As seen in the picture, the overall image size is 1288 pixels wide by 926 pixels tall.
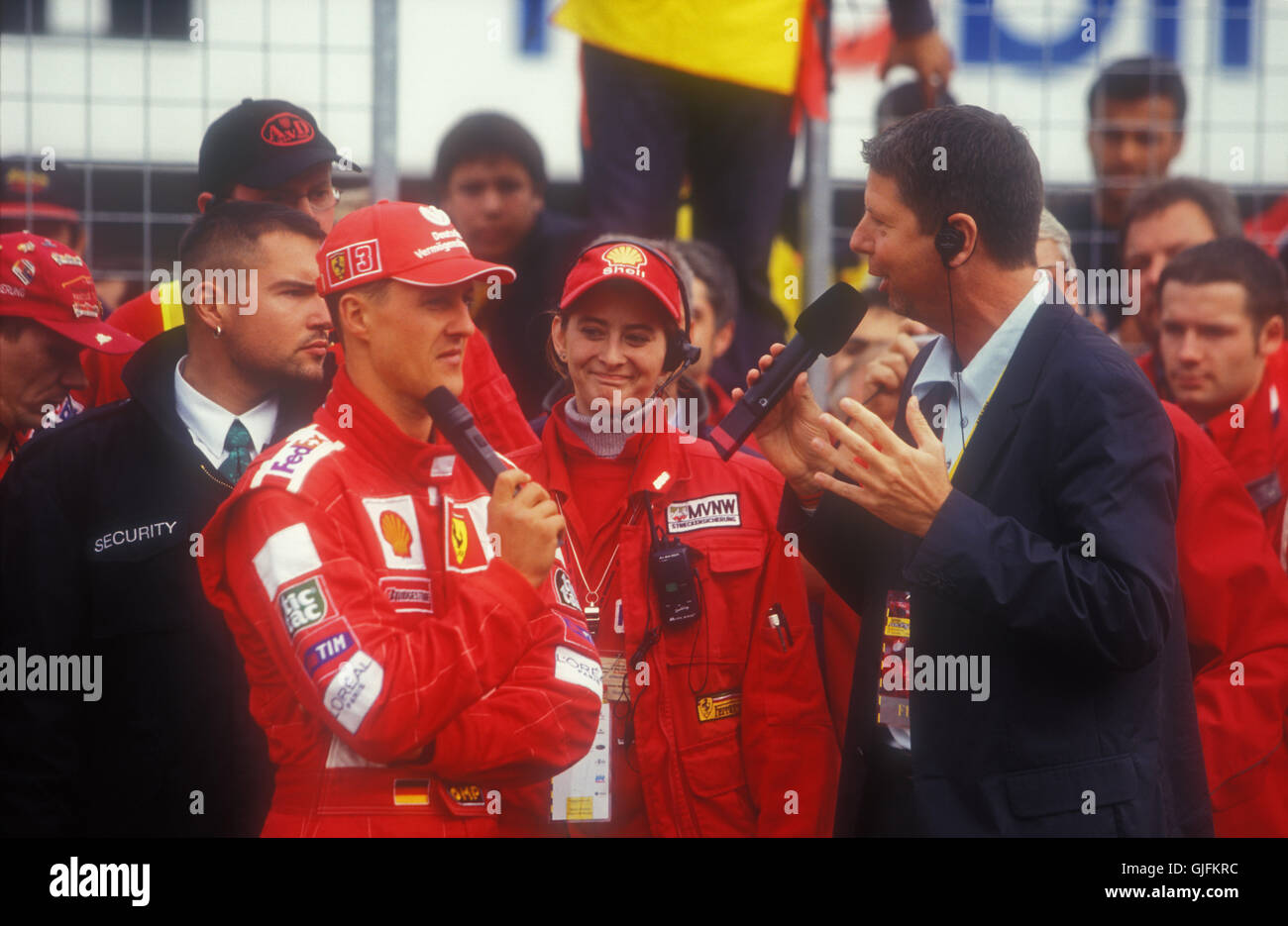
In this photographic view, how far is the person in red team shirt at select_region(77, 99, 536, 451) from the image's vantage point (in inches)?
149

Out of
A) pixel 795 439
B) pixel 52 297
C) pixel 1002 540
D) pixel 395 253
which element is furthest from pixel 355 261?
pixel 1002 540

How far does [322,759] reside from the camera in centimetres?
257

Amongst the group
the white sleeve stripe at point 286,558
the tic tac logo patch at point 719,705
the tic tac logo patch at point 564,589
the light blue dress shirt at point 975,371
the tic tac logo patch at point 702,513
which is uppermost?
the light blue dress shirt at point 975,371

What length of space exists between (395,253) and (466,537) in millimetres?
542

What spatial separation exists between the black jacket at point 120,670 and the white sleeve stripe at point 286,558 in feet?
2.28

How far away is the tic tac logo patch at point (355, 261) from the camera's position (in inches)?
107

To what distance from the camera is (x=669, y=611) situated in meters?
3.16

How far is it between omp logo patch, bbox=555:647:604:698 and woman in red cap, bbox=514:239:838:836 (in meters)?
0.43

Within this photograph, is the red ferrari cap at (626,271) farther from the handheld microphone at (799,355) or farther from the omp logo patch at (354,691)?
the omp logo patch at (354,691)

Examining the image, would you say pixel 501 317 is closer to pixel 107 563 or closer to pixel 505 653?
pixel 107 563

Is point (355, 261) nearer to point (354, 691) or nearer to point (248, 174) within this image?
point (354, 691)

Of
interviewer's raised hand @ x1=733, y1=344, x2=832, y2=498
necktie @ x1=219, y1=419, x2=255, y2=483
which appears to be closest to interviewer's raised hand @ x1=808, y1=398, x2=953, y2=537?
interviewer's raised hand @ x1=733, y1=344, x2=832, y2=498

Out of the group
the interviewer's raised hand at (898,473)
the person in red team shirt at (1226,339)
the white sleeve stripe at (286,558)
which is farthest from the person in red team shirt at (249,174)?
the person in red team shirt at (1226,339)
